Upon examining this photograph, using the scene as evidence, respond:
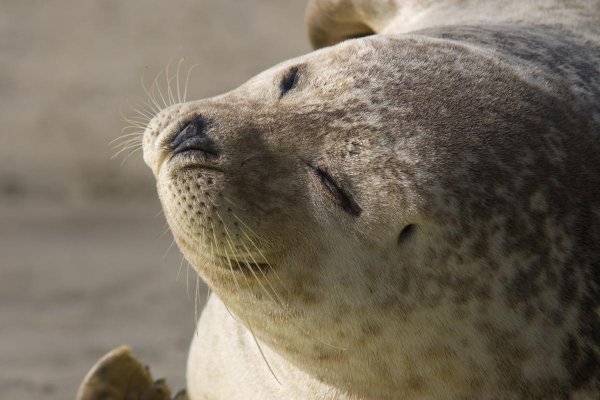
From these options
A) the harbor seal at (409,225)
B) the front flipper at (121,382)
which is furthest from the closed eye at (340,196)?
the front flipper at (121,382)

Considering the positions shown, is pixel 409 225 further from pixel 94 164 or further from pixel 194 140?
pixel 94 164

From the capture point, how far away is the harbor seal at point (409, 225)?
244 centimetres

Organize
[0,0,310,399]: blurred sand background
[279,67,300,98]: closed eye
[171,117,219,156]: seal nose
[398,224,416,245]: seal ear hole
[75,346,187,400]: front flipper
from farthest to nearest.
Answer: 1. [0,0,310,399]: blurred sand background
2. [75,346,187,400]: front flipper
3. [279,67,300,98]: closed eye
4. [171,117,219,156]: seal nose
5. [398,224,416,245]: seal ear hole

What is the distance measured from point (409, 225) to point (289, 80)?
1.82 feet

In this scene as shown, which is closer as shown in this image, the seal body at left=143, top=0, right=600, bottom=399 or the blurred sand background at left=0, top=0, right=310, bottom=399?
the seal body at left=143, top=0, right=600, bottom=399

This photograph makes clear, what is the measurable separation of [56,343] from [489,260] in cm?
264

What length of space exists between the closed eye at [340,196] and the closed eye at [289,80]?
34cm

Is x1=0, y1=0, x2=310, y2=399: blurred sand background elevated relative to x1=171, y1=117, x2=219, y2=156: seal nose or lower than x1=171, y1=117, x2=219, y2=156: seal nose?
lower

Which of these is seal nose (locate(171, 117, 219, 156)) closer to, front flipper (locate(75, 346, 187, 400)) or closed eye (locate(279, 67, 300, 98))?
closed eye (locate(279, 67, 300, 98))

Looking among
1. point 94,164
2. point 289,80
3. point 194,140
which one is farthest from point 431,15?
point 94,164

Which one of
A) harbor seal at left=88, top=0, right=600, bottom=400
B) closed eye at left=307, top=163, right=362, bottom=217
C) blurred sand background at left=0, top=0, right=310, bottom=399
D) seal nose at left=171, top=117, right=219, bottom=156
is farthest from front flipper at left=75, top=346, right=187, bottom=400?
closed eye at left=307, top=163, right=362, bottom=217

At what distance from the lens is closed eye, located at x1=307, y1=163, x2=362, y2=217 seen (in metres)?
2.45

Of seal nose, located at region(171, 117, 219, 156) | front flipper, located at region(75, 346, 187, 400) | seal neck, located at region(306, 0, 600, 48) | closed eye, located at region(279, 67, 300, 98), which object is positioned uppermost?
seal nose, located at region(171, 117, 219, 156)

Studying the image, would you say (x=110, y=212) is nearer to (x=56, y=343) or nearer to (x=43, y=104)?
(x=43, y=104)
